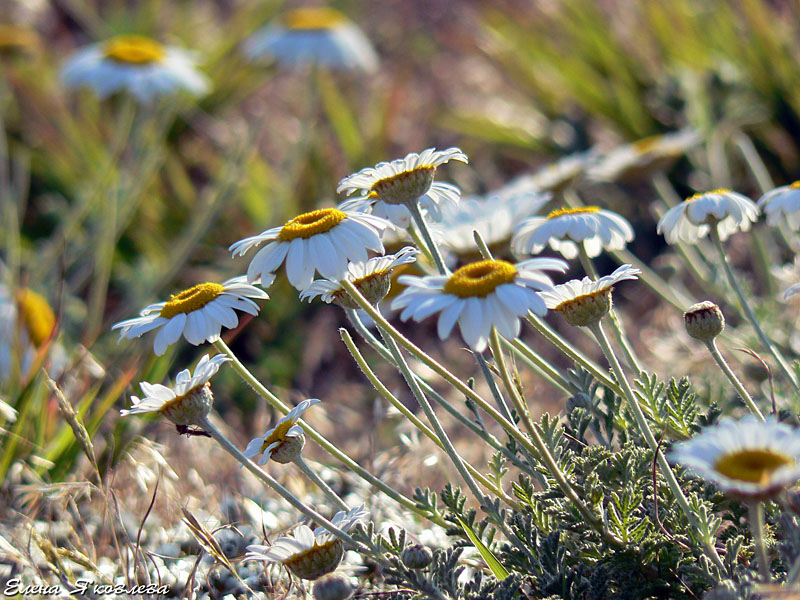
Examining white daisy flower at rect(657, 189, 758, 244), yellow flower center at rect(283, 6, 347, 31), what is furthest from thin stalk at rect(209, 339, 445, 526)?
yellow flower center at rect(283, 6, 347, 31)

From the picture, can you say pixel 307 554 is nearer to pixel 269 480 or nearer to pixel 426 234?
pixel 269 480

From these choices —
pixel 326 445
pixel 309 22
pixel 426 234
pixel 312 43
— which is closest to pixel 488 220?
pixel 426 234

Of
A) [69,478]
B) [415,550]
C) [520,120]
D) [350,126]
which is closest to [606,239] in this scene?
[415,550]

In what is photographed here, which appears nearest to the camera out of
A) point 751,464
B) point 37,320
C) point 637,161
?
point 751,464

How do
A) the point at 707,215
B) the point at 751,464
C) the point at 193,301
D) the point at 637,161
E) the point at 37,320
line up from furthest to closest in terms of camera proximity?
the point at 637,161, the point at 37,320, the point at 707,215, the point at 193,301, the point at 751,464

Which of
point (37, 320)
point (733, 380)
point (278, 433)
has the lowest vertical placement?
point (37, 320)

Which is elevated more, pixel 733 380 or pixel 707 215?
pixel 707 215

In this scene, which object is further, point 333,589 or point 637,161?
point 637,161
